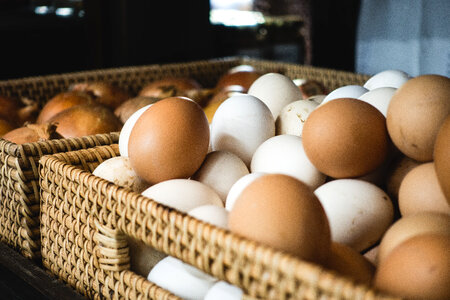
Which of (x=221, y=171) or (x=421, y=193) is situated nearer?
(x=421, y=193)

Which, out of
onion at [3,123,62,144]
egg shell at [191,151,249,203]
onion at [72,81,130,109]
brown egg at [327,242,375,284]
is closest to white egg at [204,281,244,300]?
brown egg at [327,242,375,284]

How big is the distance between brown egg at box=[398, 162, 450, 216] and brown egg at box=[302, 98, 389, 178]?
6cm

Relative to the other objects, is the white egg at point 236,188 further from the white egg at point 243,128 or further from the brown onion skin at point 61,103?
the brown onion skin at point 61,103

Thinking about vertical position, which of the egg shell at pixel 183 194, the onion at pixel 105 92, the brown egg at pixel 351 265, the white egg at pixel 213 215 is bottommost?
the onion at pixel 105 92

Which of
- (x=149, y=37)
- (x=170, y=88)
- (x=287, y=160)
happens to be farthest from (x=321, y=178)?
(x=149, y=37)

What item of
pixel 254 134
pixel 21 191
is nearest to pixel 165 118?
pixel 254 134

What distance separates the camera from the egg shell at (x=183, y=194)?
71 cm

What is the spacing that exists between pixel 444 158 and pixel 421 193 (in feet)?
0.34

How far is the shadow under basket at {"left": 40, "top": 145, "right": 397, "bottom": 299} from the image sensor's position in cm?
46

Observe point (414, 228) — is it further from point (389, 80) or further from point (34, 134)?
point (34, 134)

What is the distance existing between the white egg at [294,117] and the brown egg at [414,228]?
346mm

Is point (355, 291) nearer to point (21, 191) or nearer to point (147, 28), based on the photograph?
point (21, 191)

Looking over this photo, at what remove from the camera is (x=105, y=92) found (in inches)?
57.5

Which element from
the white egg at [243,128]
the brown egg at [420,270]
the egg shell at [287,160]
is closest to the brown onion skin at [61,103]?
the white egg at [243,128]
